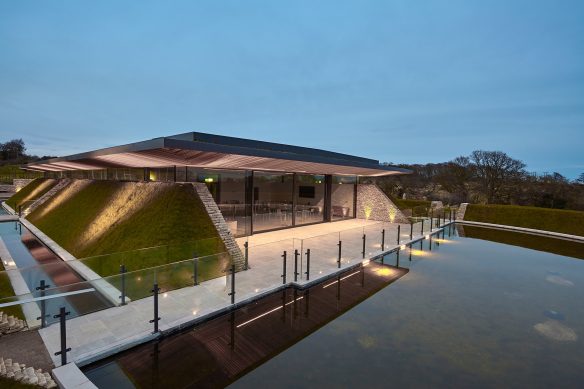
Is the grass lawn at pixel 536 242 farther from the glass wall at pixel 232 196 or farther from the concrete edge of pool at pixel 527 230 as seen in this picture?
the glass wall at pixel 232 196

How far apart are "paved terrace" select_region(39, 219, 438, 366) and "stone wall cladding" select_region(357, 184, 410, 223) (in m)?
9.12

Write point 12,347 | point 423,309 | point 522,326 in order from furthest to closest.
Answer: point 423,309, point 522,326, point 12,347

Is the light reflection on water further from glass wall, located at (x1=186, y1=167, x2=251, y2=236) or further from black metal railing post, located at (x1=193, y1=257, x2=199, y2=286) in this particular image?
glass wall, located at (x1=186, y1=167, x2=251, y2=236)

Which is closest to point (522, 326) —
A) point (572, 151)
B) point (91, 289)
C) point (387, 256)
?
point (387, 256)

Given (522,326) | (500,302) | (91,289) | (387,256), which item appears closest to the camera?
(91,289)

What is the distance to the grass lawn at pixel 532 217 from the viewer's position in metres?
20.2

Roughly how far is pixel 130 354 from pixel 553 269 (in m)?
14.9

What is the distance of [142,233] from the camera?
10.7 m

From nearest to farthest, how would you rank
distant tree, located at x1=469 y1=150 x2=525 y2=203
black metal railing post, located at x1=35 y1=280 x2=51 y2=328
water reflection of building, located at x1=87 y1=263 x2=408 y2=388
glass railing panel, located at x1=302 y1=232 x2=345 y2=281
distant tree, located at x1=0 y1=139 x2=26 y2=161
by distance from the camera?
water reflection of building, located at x1=87 y1=263 x2=408 y2=388 < black metal railing post, located at x1=35 y1=280 x2=51 y2=328 < glass railing panel, located at x1=302 y1=232 x2=345 y2=281 < distant tree, located at x1=469 y1=150 x2=525 y2=203 < distant tree, located at x1=0 y1=139 x2=26 y2=161

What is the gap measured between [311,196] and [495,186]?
24.0 m

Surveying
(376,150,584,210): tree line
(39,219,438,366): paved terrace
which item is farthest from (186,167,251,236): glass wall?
(376,150,584,210): tree line

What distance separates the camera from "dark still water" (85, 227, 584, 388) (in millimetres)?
4949

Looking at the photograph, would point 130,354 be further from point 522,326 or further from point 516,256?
Answer: point 516,256

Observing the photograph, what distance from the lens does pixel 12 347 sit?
522 cm
